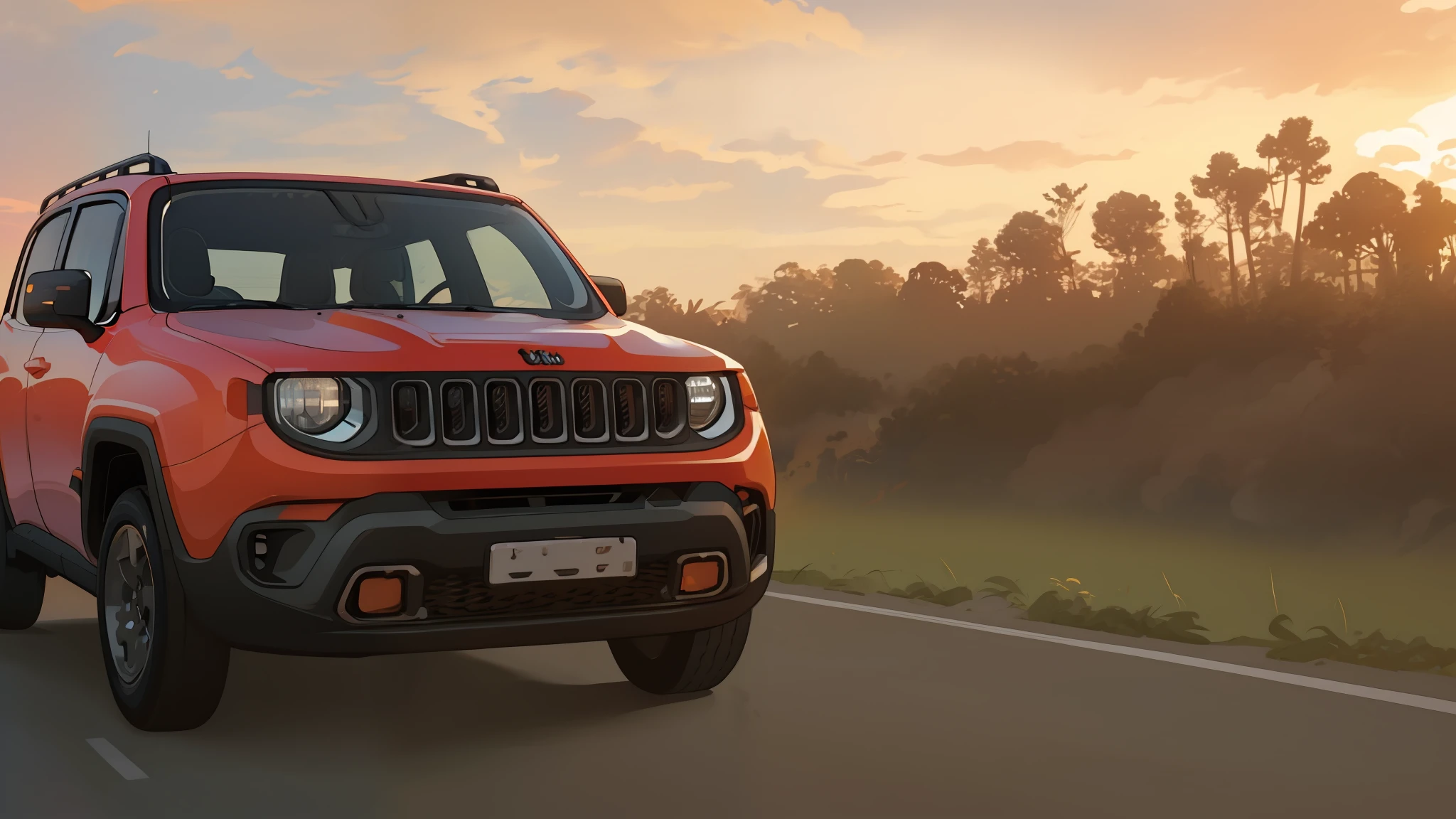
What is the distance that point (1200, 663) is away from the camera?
666 centimetres

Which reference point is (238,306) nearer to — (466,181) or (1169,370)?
(466,181)

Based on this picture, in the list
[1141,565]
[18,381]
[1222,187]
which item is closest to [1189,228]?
[1222,187]

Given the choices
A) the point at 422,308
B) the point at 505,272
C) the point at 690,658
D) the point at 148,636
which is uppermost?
the point at 505,272

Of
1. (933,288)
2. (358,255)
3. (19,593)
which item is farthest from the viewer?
(933,288)

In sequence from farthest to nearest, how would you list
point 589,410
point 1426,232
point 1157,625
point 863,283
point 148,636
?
point 863,283 < point 1426,232 < point 1157,625 < point 148,636 < point 589,410

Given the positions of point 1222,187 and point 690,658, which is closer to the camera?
point 690,658

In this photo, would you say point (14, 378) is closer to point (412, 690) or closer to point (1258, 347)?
point (412, 690)

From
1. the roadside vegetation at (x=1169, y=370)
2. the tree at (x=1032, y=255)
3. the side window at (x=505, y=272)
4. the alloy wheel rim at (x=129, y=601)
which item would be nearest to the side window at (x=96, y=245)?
the alloy wheel rim at (x=129, y=601)

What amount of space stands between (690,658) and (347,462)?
1835mm

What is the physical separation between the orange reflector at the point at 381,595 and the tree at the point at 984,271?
19.0 meters

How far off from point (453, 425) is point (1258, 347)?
16.2 metres

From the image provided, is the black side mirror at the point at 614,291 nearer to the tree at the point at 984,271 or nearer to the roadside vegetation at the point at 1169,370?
the roadside vegetation at the point at 1169,370

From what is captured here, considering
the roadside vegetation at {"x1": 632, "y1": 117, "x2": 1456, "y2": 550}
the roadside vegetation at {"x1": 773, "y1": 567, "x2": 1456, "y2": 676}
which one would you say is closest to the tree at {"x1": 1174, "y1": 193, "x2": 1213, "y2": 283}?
the roadside vegetation at {"x1": 632, "y1": 117, "x2": 1456, "y2": 550}

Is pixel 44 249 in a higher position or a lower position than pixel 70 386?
higher
